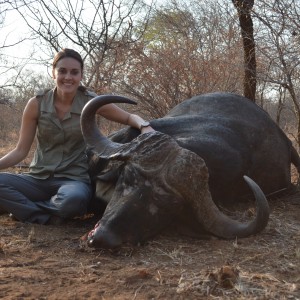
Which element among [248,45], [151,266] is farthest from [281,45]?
[151,266]

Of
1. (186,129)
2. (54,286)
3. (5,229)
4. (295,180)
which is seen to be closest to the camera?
(54,286)

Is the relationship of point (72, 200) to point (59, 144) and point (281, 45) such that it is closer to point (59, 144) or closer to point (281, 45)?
point (59, 144)

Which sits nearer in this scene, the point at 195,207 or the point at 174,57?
the point at 195,207

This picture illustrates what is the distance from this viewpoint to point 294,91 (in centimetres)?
630

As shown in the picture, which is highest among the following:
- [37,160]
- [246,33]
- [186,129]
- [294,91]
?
Result: [246,33]

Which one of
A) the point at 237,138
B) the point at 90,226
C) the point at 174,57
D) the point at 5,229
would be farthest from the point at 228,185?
the point at 174,57

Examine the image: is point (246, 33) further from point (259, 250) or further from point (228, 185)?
point (259, 250)

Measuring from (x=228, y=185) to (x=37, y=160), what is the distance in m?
1.61

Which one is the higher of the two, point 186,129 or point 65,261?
point 186,129

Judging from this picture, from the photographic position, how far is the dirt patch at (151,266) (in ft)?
8.38

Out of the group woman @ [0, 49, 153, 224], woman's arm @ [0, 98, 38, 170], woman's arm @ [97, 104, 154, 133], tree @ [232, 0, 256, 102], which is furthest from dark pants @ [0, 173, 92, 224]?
tree @ [232, 0, 256, 102]

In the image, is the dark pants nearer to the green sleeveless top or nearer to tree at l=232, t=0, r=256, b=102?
the green sleeveless top

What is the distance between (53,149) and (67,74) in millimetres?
641

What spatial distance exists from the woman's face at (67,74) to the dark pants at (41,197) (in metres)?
0.76
